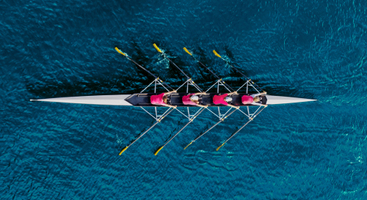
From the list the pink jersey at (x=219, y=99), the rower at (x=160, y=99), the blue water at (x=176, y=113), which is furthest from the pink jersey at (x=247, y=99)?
the rower at (x=160, y=99)

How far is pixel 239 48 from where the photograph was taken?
18844mm

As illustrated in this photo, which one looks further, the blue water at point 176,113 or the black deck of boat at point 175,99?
the blue water at point 176,113

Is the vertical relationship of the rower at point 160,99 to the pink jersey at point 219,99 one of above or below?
above

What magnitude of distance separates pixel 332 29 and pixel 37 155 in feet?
84.3

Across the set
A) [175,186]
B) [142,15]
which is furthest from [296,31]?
[175,186]

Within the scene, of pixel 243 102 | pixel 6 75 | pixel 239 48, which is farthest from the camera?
pixel 239 48

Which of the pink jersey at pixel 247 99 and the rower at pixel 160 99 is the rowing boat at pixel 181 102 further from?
the pink jersey at pixel 247 99

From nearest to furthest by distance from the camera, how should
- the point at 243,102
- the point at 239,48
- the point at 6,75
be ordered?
1. the point at 243,102
2. the point at 6,75
3. the point at 239,48

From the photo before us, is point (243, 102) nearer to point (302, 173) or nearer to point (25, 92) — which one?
point (302, 173)

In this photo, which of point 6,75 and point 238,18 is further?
point 238,18

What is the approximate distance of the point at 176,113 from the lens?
18.4 metres

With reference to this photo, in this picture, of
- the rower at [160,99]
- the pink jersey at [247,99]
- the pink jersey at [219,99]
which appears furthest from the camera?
the rower at [160,99]

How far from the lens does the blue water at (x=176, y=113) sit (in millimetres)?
17828

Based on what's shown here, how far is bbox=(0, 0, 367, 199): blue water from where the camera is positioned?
1783 cm
